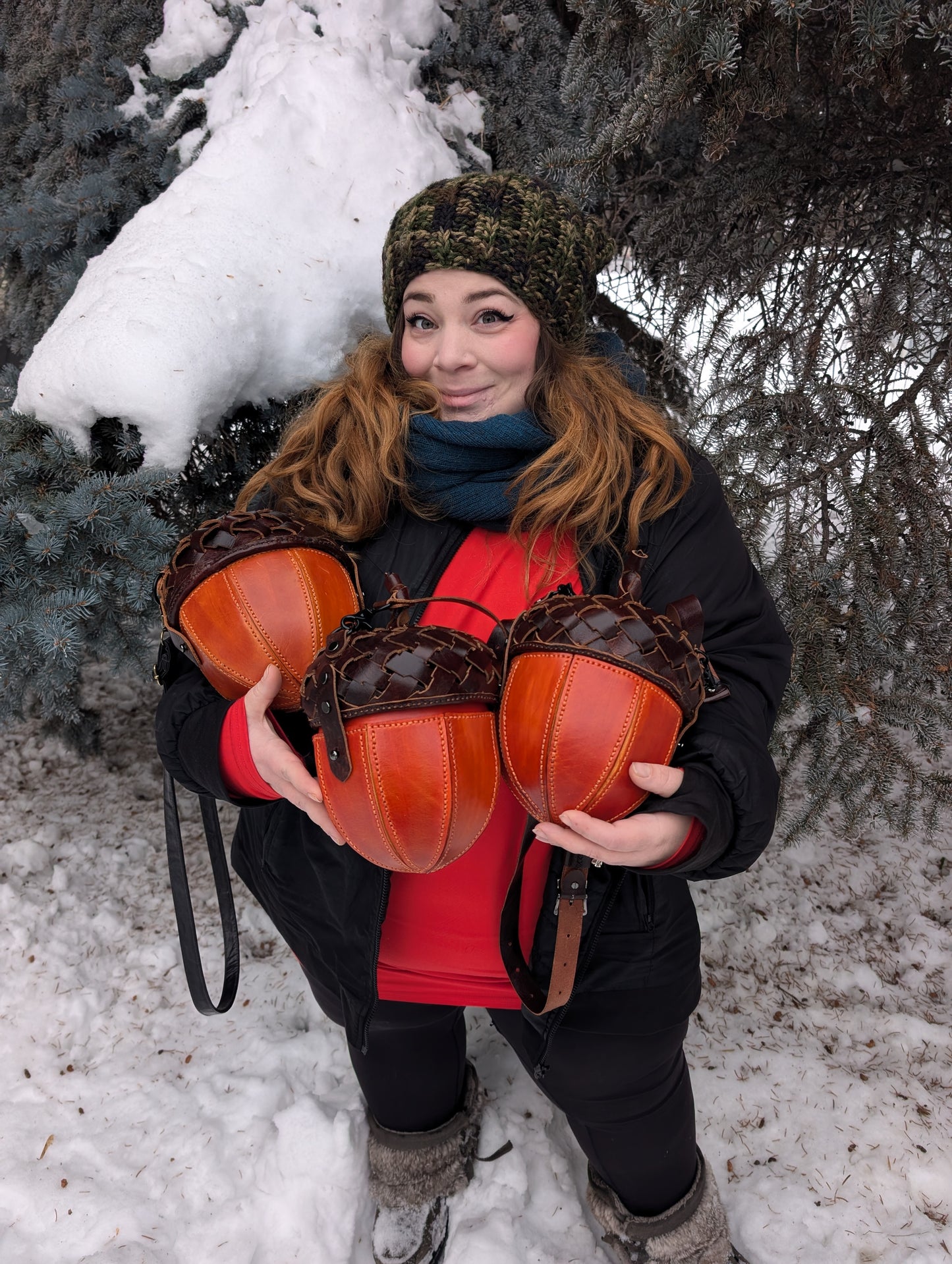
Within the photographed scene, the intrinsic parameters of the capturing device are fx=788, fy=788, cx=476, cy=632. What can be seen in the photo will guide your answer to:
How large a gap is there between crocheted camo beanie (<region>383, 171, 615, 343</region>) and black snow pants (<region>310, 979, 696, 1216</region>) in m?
1.48

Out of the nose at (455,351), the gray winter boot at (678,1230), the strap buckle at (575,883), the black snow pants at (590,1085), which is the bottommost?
the gray winter boot at (678,1230)

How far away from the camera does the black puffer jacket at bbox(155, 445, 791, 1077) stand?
150 cm

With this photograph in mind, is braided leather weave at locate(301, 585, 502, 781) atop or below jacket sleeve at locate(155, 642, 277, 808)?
atop

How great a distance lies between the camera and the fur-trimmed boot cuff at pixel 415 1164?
2.00m

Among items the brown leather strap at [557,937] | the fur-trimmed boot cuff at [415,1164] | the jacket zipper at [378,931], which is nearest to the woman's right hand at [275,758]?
the jacket zipper at [378,931]

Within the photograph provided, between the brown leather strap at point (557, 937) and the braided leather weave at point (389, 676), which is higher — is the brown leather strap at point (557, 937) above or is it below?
below

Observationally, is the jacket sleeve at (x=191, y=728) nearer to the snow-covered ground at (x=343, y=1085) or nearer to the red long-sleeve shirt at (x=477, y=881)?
the red long-sleeve shirt at (x=477, y=881)

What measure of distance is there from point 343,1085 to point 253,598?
1755 millimetres

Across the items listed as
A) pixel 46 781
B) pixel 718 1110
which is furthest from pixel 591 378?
pixel 46 781

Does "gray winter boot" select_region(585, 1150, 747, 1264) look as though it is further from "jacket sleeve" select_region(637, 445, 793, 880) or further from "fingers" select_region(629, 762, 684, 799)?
"fingers" select_region(629, 762, 684, 799)

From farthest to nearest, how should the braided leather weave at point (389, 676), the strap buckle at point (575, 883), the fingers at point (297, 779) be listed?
the strap buckle at point (575, 883) → the fingers at point (297, 779) → the braided leather weave at point (389, 676)

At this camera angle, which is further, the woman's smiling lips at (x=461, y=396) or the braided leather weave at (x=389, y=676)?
the woman's smiling lips at (x=461, y=396)

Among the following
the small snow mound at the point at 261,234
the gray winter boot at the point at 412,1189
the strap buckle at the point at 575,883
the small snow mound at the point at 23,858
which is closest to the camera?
the strap buckle at the point at 575,883

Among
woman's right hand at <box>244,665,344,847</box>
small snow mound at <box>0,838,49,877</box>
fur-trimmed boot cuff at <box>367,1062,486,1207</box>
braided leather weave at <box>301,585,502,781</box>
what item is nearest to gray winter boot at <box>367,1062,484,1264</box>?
fur-trimmed boot cuff at <box>367,1062,486,1207</box>
